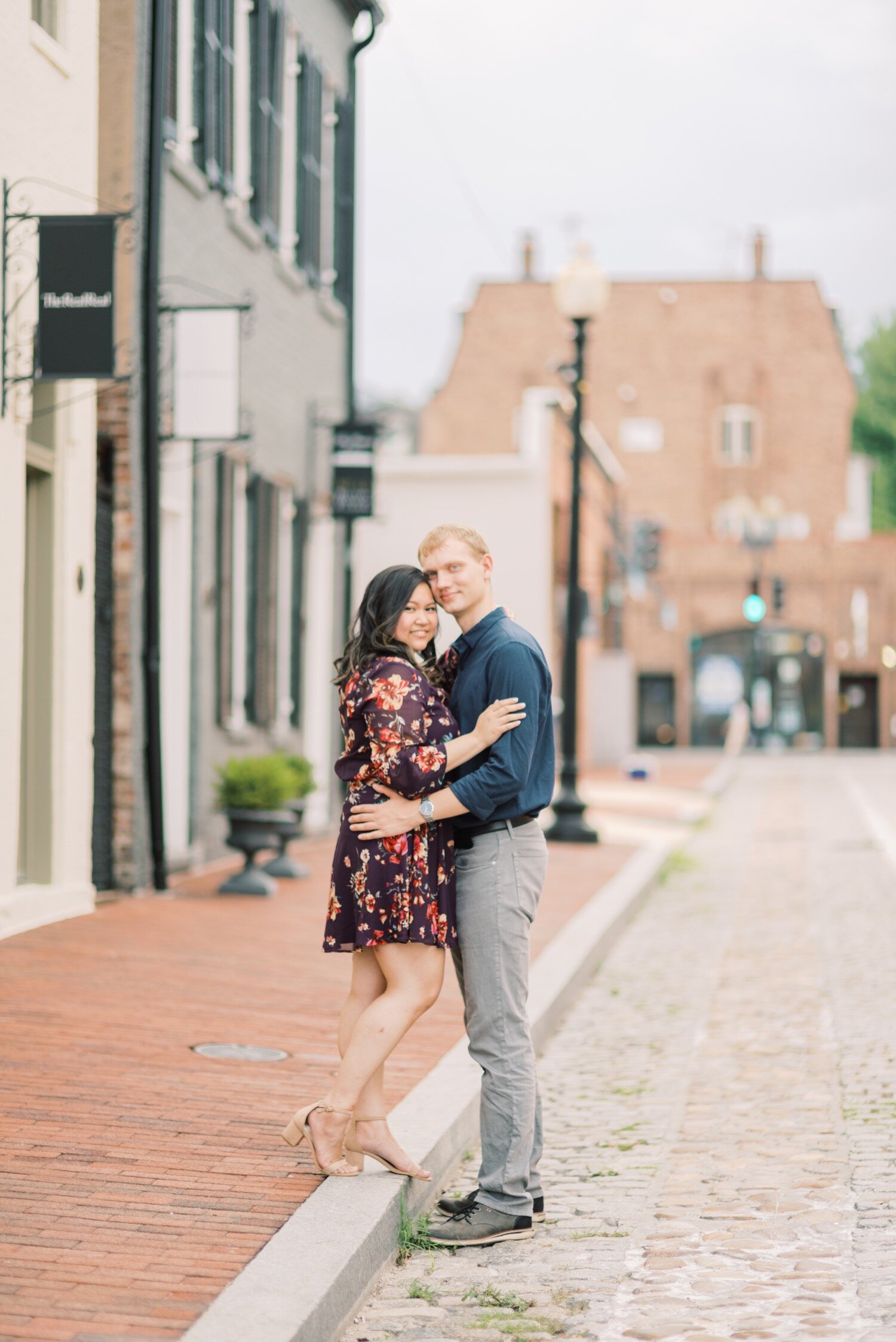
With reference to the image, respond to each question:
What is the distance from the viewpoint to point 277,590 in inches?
597

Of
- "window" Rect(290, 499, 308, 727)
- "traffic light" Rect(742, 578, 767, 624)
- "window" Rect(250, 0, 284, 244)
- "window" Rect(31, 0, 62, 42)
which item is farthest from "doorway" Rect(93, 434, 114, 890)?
"traffic light" Rect(742, 578, 767, 624)

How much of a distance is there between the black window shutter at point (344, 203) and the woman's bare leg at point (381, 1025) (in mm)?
13462

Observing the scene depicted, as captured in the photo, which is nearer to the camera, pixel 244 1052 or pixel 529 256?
pixel 244 1052

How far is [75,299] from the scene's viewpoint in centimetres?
875

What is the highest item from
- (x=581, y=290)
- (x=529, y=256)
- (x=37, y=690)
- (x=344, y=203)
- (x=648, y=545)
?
(x=529, y=256)

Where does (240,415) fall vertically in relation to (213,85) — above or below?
below

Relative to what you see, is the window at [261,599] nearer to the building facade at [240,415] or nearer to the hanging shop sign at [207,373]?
the building facade at [240,415]

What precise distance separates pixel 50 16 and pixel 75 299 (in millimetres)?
2020

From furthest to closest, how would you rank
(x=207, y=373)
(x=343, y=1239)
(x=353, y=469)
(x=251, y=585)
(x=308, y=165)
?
(x=308, y=165)
(x=353, y=469)
(x=251, y=585)
(x=207, y=373)
(x=343, y=1239)

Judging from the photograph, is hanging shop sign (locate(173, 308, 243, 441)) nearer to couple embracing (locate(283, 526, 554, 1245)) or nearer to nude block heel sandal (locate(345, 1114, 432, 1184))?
couple embracing (locate(283, 526, 554, 1245))

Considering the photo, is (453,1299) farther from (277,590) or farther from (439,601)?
(277,590)

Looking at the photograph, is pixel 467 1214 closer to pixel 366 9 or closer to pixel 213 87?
pixel 213 87

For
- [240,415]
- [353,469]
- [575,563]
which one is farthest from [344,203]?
[240,415]

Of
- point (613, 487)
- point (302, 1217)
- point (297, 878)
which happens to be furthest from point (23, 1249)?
point (613, 487)
